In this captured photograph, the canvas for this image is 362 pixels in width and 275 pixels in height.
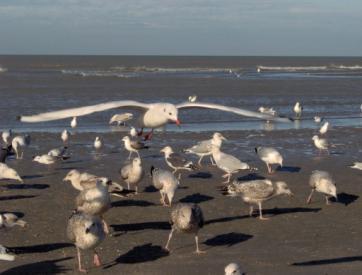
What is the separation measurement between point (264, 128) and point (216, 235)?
14054mm

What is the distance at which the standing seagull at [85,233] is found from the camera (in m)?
8.53

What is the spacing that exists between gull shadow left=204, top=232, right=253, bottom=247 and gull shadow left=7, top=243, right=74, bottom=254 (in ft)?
6.22

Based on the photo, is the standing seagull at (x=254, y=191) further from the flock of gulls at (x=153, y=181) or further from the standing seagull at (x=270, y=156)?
the standing seagull at (x=270, y=156)

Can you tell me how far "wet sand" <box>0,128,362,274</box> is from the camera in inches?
343

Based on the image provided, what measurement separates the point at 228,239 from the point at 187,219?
0.93 meters

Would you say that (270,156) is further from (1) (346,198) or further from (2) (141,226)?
(2) (141,226)

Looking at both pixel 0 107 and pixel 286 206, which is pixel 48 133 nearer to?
pixel 0 107

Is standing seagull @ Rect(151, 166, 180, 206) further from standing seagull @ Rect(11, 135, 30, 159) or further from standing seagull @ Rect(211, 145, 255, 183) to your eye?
standing seagull @ Rect(11, 135, 30, 159)

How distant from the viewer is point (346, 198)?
12828mm

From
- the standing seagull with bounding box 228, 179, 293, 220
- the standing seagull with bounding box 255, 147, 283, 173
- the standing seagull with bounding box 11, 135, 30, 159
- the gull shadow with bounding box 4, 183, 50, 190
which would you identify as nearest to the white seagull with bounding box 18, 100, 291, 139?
the standing seagull with bounding box 228, 179, 293, 220

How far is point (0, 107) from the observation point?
30.3m

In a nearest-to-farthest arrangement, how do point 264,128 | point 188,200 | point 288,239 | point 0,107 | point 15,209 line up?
point 288,239 < point 15,209 < point 188,200 < point 264,128 < point 0,107

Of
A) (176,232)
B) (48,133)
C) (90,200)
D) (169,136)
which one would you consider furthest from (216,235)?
(48,133)

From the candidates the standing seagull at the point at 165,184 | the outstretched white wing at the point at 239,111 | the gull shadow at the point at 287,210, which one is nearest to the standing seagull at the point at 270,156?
the gull shadow at the point at 287,210
